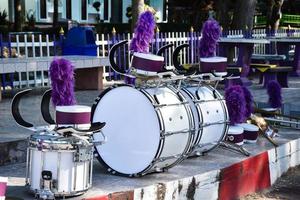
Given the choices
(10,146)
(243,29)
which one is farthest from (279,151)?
(243,29)

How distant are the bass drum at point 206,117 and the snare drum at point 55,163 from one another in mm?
1321

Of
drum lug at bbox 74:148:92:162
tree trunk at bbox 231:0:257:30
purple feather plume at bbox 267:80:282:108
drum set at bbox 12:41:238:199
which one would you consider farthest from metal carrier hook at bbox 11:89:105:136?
tree trunk at bbox 231:0:257:30

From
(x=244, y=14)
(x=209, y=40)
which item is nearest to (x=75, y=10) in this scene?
(x=244, y=14)

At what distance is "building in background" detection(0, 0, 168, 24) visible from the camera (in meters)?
29.3

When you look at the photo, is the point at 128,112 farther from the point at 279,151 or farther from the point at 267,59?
the point at 267,59

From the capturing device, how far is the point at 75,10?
31094mm

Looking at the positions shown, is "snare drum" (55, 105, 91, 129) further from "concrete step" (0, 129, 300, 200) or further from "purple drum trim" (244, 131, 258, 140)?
"purple drum trim" (244, 131, 258, 140)

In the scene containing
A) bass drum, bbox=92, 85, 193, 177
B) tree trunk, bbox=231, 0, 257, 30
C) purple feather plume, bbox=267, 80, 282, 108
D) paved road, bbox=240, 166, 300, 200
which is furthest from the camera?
tree trunk, bbox=231, 0, 257, 30

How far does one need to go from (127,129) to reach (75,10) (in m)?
26.9

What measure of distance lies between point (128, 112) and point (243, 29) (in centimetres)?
1464

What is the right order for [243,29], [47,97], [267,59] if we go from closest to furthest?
[47,97]
[267,59]
[243,29]

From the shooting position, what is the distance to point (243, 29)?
18953 millimetres

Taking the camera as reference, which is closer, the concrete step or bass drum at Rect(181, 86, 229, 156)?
the concrete step

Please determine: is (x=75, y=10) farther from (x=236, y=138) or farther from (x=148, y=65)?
(x=148, y=65)
